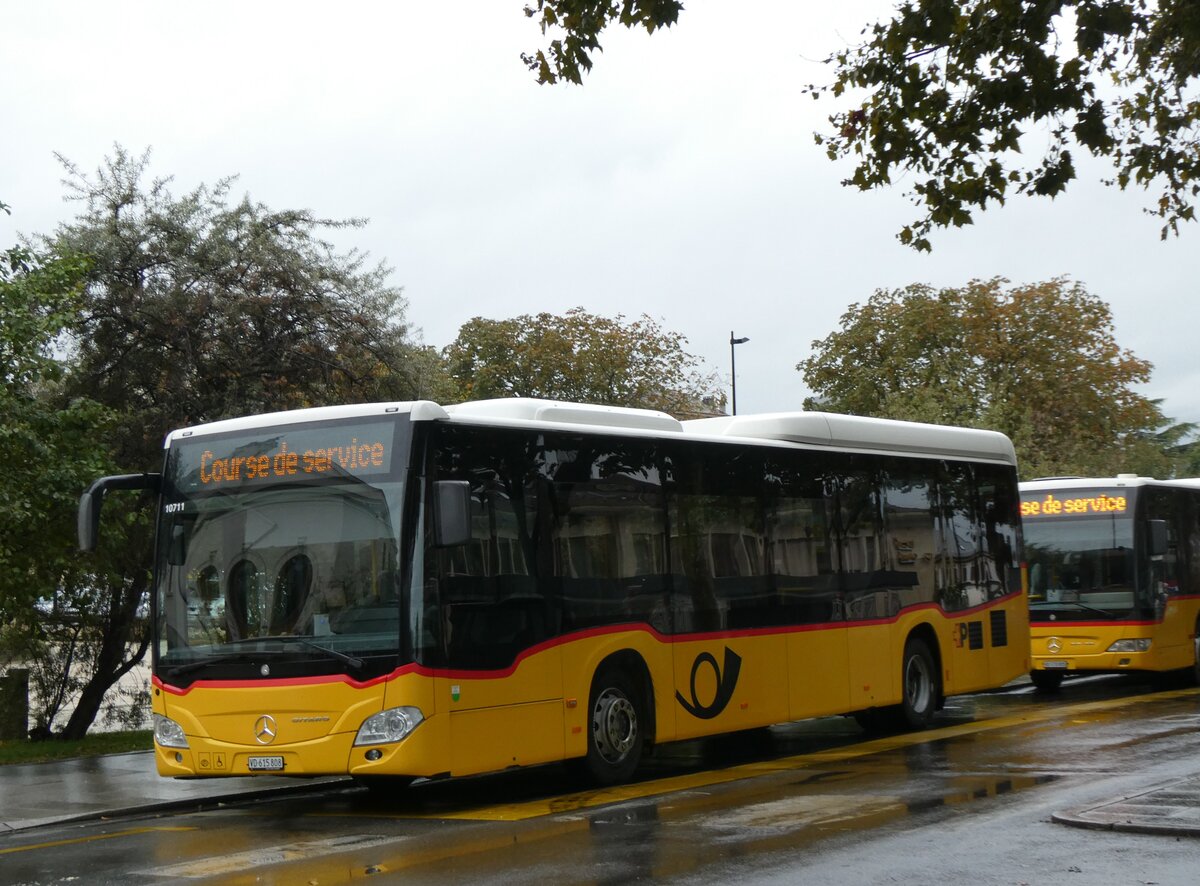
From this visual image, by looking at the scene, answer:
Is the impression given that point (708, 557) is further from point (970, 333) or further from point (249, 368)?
point (970, 333)

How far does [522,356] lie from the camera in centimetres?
6338

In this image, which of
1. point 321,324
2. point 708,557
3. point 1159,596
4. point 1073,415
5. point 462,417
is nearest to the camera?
point 462,417

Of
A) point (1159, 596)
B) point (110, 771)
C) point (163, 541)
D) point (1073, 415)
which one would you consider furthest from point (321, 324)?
point (1073, 415)

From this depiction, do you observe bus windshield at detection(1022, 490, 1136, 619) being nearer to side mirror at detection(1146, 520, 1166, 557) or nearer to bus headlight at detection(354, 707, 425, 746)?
side mirror at detection(1146, 520, 1166, 557)

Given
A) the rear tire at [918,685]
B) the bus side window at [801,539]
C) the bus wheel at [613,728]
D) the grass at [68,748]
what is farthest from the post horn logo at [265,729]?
the rear tire at [918,685]

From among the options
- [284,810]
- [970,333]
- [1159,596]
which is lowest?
[284,810]

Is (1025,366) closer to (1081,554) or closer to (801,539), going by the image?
(1081,554)

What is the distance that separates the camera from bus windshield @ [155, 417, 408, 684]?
11.4 m

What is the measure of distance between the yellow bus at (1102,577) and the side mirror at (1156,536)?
14mm

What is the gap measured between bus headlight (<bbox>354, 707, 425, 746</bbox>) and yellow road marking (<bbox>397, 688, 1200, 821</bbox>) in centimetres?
77

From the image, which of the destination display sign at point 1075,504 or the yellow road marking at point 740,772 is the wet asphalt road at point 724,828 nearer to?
the yellow road marking at point 740,772

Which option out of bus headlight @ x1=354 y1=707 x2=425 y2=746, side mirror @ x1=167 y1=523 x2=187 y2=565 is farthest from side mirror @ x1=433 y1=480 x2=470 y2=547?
side mirror @ x1=167 y1=523 x2=187 y2=565

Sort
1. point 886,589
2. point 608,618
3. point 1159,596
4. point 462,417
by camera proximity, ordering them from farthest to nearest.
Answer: point 1159,596 < point 886,589 < point 608,618 < point 462,417

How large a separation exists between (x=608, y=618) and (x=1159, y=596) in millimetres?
11577
